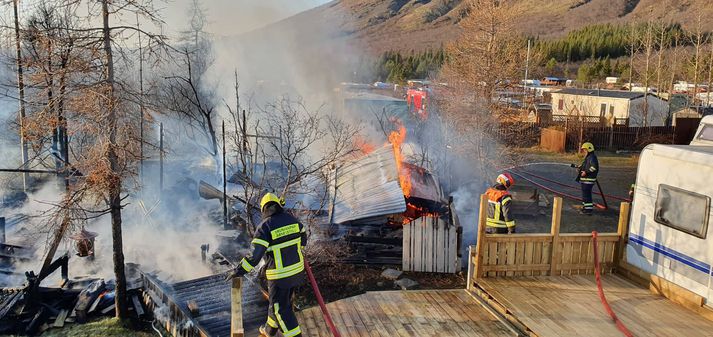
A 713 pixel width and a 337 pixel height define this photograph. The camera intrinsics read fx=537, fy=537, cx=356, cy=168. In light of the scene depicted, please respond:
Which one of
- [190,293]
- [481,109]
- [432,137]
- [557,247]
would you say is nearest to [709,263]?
[557,247]

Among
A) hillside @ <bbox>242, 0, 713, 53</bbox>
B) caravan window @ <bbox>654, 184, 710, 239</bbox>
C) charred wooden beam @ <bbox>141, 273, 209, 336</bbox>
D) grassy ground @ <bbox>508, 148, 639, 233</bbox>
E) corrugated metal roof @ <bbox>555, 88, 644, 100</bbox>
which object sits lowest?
charred wooden beam @ <bbox>141, 273, 209, 336</bbox>

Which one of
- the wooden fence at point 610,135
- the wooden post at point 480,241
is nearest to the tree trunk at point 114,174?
the wooden post at point 480,241

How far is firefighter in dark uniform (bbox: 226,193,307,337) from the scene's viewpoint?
17.7 ft

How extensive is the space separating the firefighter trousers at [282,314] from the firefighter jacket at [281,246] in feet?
0.32

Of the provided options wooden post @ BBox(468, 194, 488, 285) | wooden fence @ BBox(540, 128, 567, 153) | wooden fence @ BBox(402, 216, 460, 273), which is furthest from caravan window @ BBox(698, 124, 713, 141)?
wooden fence @ BBox(540, 128, 567, 153)

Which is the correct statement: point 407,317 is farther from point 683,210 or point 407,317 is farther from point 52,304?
point 52,304

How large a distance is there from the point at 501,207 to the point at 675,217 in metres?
2.52

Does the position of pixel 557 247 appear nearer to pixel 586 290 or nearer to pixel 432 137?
pixel 586 290

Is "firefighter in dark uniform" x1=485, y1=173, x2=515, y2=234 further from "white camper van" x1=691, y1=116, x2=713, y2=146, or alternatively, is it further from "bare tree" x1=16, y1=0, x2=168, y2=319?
"bare tree" x1=16, y1=0, x2=168, y2=319

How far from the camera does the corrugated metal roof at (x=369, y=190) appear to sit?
1054 centimetres

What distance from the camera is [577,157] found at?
2475 centimetres

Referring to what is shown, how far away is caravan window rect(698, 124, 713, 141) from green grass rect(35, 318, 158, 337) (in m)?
8.69

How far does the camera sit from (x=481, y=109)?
1469 cm

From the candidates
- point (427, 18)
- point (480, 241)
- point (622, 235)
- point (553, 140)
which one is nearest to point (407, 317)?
point (480, 241)
